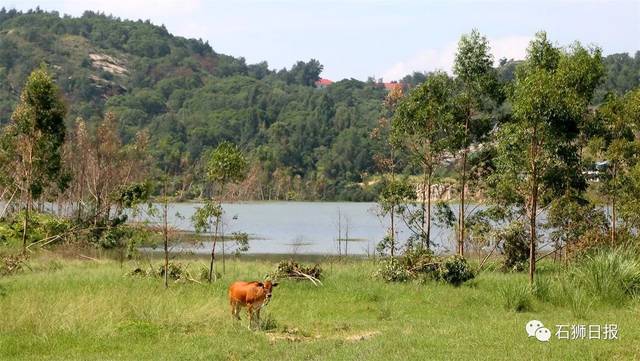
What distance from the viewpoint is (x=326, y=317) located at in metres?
15.6

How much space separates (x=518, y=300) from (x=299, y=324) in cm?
487

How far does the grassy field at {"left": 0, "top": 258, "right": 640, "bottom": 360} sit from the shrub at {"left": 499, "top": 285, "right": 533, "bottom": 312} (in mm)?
145

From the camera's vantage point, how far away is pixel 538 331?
1183 centimetres

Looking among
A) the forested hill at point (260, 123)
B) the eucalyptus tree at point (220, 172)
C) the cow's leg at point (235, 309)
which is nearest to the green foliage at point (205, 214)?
the eucalyptus tree at point (220, 172)

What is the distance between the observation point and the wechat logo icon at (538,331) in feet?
37.8

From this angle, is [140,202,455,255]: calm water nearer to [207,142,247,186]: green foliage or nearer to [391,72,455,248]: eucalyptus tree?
[391,72,455,248]: eucalyptus tree

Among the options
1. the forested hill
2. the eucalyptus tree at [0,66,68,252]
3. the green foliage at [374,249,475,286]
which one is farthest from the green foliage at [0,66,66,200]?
the forested hill

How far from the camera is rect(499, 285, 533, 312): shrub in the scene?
15.6m

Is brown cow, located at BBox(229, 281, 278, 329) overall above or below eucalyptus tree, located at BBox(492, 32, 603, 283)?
below

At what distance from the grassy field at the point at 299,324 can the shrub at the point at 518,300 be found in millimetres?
145

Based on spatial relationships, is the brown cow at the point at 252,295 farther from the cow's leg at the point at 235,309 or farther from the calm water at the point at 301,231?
the calm water at the point at 301,231

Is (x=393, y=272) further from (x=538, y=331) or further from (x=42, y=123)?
(x=42, y=123)

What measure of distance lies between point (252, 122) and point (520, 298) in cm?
15460

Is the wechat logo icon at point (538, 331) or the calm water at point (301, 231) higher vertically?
the wechat logo icon at point (538, 331)
